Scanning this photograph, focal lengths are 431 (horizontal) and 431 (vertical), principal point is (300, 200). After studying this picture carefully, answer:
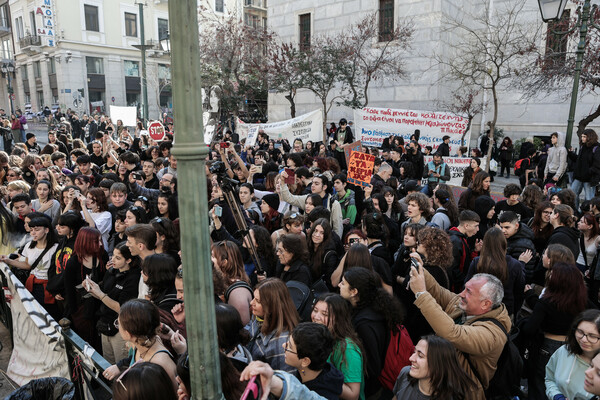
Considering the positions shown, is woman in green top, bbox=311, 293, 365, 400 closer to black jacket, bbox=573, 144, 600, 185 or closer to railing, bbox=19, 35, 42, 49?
black jacket, bbox=573, 144, 600, 185

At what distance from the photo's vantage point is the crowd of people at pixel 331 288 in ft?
Result: 8.40

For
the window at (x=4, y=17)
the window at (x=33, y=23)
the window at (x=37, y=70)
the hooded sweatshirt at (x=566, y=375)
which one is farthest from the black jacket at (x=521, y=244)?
the window at (x=4, y=17)

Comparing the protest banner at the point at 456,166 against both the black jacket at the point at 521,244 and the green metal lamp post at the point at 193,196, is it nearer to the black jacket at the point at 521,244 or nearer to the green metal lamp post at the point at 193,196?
the black jacket at the point at 521,244

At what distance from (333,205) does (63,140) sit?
1003cm

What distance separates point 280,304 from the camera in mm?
3029

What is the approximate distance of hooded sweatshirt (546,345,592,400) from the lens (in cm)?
282

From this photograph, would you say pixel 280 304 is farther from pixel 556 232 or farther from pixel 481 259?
pixel 556 232

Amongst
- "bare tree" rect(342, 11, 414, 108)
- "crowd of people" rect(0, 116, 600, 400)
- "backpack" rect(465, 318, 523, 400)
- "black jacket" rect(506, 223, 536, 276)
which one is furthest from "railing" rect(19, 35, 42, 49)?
"backpack" rect(465, 318, 523, 400)

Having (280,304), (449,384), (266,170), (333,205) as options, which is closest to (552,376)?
(449,384)

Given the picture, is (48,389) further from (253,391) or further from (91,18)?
(91,18)

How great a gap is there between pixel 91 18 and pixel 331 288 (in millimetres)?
43631

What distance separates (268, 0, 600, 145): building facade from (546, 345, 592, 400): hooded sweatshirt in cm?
1677

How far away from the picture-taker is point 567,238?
4711 mm

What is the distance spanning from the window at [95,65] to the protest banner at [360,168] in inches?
1594
